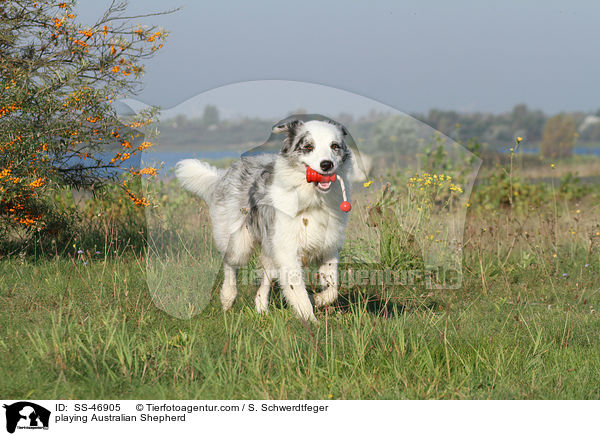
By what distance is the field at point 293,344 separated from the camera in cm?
349

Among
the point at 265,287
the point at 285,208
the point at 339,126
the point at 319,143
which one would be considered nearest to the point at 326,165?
the point at 319,143

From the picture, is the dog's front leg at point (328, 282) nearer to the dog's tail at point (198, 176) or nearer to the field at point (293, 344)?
the field at point (293, 344)

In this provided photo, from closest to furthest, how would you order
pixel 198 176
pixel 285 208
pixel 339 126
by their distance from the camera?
pixel 339 126 < pixel 198 176 < pixel 285 208

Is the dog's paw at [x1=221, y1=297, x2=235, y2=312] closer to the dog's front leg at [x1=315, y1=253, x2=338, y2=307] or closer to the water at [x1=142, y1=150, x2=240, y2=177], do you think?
the dog's front leg at [x1=315, y1=253, x2=338, y2=307]

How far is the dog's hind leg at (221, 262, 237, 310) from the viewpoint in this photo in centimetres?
526

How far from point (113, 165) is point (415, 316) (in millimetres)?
3546

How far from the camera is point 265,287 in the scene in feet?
17.1

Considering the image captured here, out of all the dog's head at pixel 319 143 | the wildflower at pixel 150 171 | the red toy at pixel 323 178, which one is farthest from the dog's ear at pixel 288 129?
the wildflower at pixel 150 171

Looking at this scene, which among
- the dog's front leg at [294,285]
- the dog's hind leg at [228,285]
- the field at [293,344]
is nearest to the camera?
the field at [293,344]

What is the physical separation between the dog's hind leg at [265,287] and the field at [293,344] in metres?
0.15

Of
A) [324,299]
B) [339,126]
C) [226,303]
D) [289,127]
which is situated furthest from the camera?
[226,303]

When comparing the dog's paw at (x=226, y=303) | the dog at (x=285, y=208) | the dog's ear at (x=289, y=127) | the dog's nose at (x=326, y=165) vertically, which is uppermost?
the dog's ear at (x=289, y=127)

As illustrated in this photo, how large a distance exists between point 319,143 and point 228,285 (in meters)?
2.19
